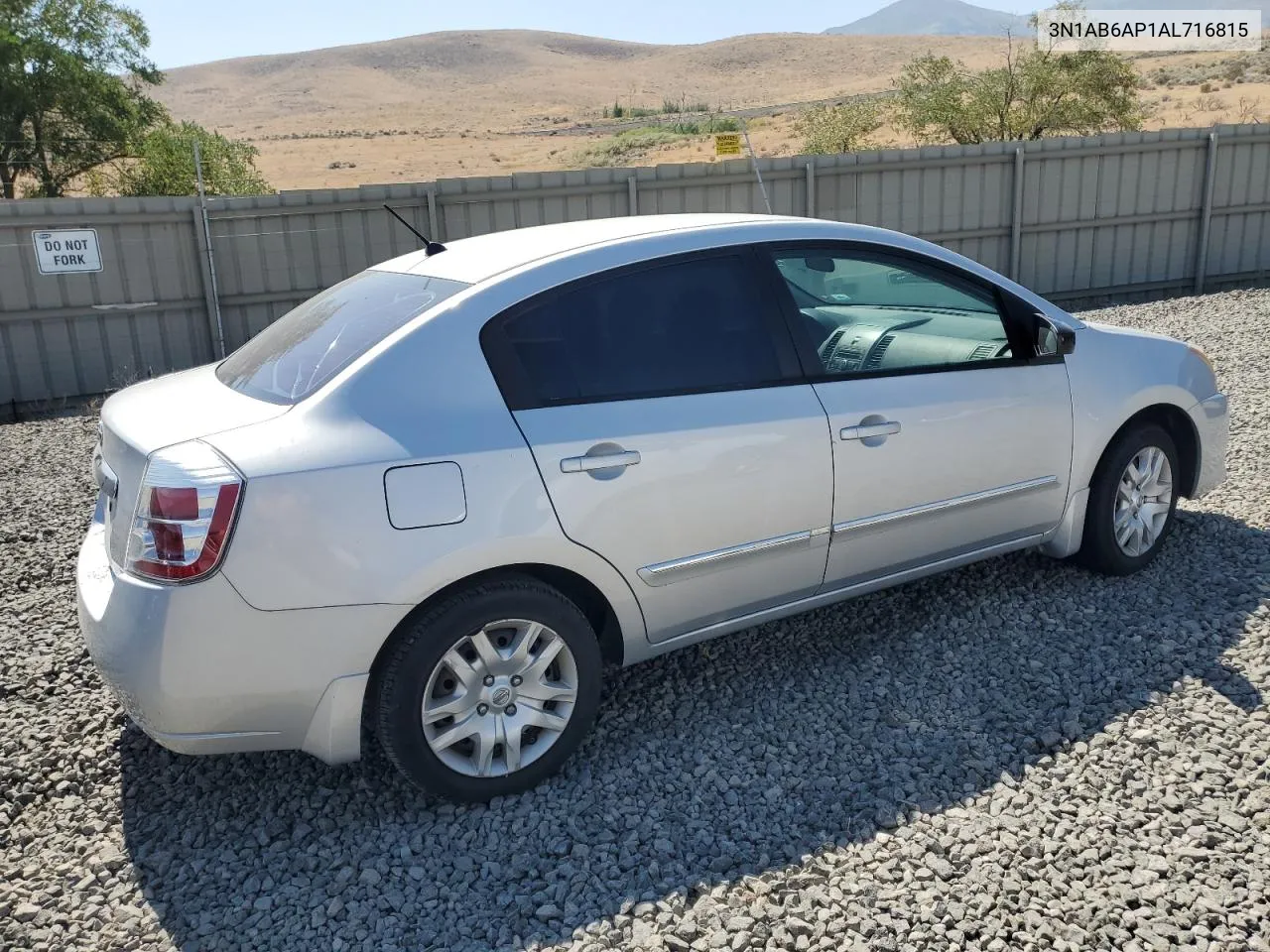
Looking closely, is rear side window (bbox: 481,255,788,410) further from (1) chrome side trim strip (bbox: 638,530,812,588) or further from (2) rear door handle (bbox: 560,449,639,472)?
(1) chrome side trim strip (bbox: 638,530,812,588)

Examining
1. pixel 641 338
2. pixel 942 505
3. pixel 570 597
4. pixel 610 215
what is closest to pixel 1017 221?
pixel 610 215

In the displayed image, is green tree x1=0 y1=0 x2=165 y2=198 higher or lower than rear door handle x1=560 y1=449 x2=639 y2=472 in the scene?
higher

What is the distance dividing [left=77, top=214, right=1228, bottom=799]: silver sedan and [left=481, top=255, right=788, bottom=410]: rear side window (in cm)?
1

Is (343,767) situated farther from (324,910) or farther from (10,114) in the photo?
(10,114)

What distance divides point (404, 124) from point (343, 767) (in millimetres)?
82668

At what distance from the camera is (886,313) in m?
4.34

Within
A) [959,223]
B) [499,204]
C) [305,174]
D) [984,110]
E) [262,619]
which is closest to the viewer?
[262,619]

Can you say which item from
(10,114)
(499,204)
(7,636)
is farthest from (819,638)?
(10,114)

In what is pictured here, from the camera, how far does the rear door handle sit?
3.27 meters

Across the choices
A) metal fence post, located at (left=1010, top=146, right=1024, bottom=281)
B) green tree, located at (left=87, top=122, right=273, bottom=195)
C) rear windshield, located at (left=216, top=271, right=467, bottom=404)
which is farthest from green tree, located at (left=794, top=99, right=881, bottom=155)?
rear windshield, located at (left=216, top=271, right=467, bottom=404)

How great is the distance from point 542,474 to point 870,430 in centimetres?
127

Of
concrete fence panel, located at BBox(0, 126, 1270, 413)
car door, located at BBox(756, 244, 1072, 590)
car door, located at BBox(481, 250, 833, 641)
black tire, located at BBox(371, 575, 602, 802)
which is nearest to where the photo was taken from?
black tire, located at BBox(371, 575, 602, 802)

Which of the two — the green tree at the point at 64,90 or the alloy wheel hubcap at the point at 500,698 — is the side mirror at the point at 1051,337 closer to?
the alloy wheel hubcap at the point at 500,698

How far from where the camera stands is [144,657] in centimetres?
296
